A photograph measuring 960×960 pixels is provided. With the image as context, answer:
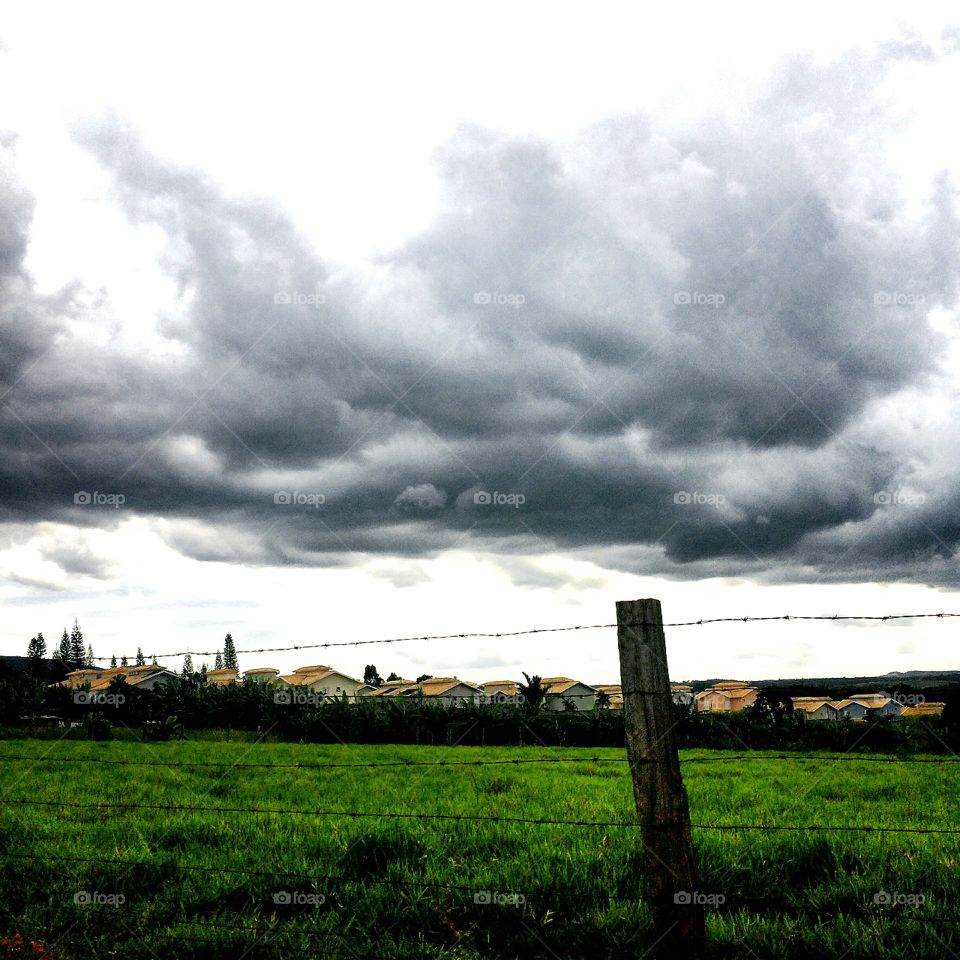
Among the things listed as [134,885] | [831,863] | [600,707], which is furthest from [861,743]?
[134,885]

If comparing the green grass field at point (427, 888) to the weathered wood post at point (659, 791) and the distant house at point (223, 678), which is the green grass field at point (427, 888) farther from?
the distant house at point (223, 678)

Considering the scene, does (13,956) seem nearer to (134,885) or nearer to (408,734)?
(134,885)

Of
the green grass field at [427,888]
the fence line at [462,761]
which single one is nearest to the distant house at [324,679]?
the fence line at [462,761]

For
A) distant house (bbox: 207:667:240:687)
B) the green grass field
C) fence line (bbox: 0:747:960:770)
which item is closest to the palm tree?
distant house (bbox: 207:667:240:687)

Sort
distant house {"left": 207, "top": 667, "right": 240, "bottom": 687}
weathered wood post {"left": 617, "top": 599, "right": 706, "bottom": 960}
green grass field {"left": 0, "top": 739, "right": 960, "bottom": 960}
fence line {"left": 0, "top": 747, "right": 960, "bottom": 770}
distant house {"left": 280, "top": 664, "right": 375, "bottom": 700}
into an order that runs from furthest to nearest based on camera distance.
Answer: distant house {"left": 280, "top": 664, "right": 375, "bottom": 700} → distant house {"left": 207, "top": 667, "right": 240, "bottom": 687} → fence line {"left": 0, "top": 747, "right": 960, "bottom": 770} → green grass field {"left": 0, "top": 739, "right": 960, "bottom": 960} → weathered wood post {"left": 617, "top": 599, "right": 706, "bottom": 960}

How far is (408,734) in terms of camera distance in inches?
1433

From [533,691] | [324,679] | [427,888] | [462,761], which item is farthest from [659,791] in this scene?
[324,679]

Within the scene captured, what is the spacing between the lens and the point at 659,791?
Result: 401 cm

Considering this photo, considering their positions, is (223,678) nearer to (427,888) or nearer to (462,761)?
(462,761)

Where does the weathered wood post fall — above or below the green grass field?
above

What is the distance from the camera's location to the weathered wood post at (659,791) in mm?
Result: 3961

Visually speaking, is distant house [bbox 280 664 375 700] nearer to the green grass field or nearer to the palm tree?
the palm tree

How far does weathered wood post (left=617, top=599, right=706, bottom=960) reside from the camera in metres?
3.96

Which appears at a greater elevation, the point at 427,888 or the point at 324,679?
the point at 427,888
